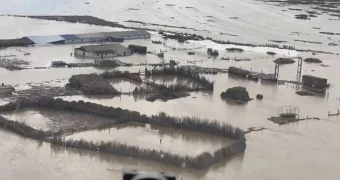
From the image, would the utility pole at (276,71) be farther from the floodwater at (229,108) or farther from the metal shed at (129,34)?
the metal shed at (129,34)

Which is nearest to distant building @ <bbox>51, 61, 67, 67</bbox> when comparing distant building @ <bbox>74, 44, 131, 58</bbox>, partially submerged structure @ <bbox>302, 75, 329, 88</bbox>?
distant building @ <bbox>74, 44, 131, 58</bbox>

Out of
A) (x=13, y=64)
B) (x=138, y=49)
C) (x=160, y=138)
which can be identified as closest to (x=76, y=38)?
(x=138, y=49)

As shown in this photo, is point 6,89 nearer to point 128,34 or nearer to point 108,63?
point 108,63

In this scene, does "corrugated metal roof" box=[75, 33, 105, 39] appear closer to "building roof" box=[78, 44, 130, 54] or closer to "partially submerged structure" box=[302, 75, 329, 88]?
"building roof" box=[78, 44, 130, 54]

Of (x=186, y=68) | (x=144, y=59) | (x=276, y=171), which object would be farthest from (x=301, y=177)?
(x=144, y=59)

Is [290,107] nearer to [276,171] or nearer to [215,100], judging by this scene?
[215,100]

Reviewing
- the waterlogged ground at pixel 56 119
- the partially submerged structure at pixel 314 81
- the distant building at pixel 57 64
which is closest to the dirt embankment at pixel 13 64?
Result: the distant building at pixel 57 64
